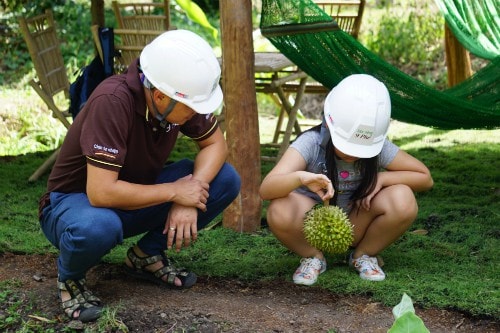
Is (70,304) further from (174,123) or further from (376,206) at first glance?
(376,206)

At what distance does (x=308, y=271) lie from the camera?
3.28 meters

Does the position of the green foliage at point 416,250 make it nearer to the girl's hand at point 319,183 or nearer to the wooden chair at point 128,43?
the girl's hand at point 319,183

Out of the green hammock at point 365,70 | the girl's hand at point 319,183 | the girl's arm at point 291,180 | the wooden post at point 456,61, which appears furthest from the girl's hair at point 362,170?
the wooden post at point 456,61

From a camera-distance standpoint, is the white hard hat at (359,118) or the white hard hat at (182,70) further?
the white hard hat at (359,118)

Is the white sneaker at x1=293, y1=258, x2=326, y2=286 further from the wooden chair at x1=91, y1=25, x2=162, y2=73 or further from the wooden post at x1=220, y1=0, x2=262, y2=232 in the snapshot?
the wooden chair at x1=91, y1=25, x2=162, y2=73

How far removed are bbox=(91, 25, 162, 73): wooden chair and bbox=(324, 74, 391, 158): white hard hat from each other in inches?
96.2

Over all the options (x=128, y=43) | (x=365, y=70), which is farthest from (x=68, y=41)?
(x=365, y=70)

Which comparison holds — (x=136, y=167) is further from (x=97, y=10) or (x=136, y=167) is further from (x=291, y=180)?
(x=97, y=10)

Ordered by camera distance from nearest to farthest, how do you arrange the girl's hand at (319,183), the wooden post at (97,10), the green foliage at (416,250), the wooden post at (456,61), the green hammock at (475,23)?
the girl's hand at (319,183)
the green foliage at (416,250)
the green hammock at (475,23)
the wooden post at (97,10)
the wooden post at (456,61)

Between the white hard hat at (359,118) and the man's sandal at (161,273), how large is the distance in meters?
0.84

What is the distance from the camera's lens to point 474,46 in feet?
14.5

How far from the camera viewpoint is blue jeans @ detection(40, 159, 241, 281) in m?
2.77

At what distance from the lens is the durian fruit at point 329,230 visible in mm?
2963

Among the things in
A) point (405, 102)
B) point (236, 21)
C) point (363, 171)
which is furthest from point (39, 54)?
point (363, 171)
